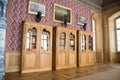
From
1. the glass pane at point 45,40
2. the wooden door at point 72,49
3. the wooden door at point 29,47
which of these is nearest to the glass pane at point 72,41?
the wooden door at point 72,49

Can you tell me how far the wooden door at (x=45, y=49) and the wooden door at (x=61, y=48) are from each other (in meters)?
0.43

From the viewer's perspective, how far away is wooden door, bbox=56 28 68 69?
636 centimetres

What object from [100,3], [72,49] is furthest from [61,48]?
[100,3]

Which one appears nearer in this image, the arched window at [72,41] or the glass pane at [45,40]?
the glass pane at [45,40]

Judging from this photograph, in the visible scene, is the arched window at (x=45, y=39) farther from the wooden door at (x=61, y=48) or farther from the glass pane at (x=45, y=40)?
the wooden door at (x=61, y=48)

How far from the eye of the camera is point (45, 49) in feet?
19.8

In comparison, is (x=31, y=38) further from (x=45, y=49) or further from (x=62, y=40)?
(x=62, y=40)

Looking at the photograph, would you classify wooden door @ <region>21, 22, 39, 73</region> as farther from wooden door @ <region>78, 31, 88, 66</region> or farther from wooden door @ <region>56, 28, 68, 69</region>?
wooden door @ <region>78, 31, 88, 66</region>

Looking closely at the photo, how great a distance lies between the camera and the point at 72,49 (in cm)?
712

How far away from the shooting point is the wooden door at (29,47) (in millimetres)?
5328

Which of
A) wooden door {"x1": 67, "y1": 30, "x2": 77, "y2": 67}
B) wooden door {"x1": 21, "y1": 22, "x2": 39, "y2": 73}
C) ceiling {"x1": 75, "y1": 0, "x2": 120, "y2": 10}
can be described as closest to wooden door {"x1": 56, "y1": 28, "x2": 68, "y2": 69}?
wooden door {"x1": 67, "y1": 30, "x2": 77, "y2": 67}

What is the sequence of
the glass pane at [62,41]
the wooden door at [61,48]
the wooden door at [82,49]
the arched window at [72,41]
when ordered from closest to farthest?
the wooden door at [61,48]
the glass pane at [62,41]
the arched window at [72,41]
the wooden door at [82,49]

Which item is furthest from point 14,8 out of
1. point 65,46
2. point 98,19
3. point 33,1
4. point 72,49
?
point 98,19

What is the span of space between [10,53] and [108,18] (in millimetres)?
8135
